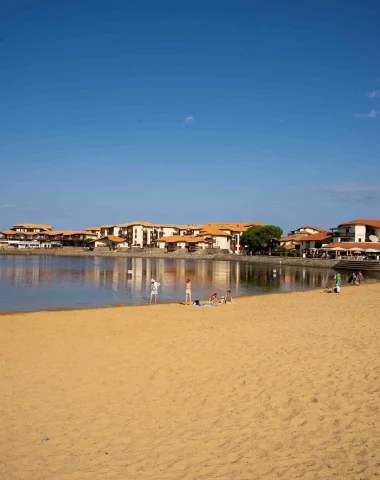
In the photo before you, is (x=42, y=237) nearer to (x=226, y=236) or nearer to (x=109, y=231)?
(x=109, y=231)

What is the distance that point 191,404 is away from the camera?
7395mm

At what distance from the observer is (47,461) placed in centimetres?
552

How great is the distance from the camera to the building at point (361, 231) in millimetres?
89500

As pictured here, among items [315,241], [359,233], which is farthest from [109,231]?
[359,233]

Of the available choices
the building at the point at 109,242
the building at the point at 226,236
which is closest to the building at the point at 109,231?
the building at the point at 109,242

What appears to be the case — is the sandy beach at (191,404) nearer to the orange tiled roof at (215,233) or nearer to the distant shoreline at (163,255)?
the distant shoreline at (163,255)

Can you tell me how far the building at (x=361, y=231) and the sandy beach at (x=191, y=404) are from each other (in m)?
81.5

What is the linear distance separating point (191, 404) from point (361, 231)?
90.1m

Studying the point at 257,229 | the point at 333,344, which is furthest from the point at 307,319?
the point at 257,229

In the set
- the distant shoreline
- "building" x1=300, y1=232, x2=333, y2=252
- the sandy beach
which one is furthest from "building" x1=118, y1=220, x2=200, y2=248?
the sandy beach

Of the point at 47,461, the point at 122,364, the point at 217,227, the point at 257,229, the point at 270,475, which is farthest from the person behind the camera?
the point at 217,227

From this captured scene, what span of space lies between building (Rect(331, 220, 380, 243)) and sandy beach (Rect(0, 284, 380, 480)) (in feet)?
267

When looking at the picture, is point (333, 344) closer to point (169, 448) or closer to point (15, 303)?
point (169, 448)

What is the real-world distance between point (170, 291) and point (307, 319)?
18442 millimetres
